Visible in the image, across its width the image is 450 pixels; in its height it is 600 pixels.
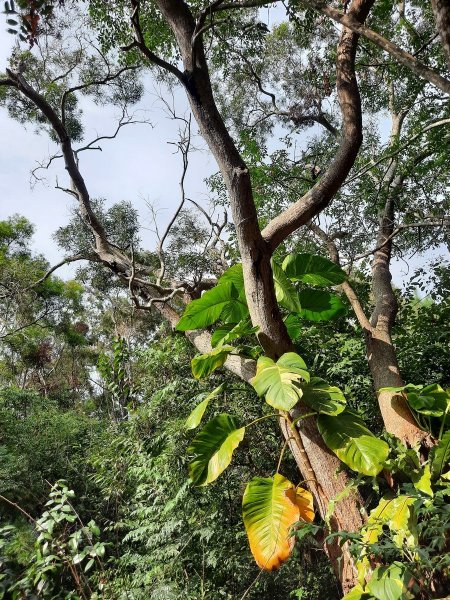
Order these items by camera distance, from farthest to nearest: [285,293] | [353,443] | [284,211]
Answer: [284,211], [285,293], [353,443]

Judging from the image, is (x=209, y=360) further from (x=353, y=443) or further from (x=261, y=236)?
(x=353, y=443)

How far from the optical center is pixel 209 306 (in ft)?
10.2

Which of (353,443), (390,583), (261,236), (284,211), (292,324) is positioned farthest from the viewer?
(292,324)

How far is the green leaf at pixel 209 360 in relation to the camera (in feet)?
8.80

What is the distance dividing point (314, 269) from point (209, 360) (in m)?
1.01

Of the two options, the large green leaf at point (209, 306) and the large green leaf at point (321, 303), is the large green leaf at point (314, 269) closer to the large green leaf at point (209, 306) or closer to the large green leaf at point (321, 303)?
the large green leaf at point (321, 303)

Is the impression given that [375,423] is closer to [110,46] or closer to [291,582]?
[291,582]

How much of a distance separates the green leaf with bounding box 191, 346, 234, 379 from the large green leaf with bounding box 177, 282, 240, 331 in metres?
0.42

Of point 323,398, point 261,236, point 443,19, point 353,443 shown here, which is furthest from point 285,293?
point 443,19

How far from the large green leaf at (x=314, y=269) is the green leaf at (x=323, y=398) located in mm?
897

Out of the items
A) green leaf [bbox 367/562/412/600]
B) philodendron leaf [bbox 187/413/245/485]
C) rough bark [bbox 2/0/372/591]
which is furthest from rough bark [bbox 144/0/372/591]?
green leaf [bbox 367/562/412/600]

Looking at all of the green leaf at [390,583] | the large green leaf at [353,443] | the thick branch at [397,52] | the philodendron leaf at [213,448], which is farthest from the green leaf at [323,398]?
the thick branch at [397,52]

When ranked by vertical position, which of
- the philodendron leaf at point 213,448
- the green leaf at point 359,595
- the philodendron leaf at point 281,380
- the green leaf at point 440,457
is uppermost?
the philodendron leaf at point 281,380

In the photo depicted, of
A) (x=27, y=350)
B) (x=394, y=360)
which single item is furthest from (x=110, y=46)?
(x=27, y=350)
